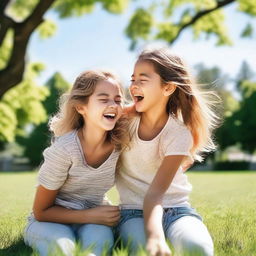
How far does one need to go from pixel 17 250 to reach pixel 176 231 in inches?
39.3

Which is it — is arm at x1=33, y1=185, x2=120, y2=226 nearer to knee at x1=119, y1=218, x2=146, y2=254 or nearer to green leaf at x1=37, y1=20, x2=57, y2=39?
knee at x1=119, y1=218, x2=146, y2=254

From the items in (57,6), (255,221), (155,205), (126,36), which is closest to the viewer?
(155,205)

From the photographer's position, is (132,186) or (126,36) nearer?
(132,186)

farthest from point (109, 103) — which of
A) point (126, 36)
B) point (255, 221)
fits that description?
point (126, 36)

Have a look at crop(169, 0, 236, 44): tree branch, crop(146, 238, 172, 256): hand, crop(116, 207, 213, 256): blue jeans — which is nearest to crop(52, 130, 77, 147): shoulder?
crop(116, 207, 213, 256): blue jeans

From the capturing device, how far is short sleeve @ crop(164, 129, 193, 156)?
3262mm

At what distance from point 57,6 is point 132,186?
1697 centimetres

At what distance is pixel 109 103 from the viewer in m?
3.38

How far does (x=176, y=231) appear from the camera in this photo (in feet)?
9.89

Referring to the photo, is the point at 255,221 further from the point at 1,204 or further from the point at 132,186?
the point at 1,204

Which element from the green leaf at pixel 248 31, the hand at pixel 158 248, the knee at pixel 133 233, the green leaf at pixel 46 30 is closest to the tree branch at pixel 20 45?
the green leaf at pixel 46 30

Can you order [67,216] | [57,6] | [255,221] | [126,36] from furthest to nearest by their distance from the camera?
[126,36]
[57,6]
[255,221]
[67,216]

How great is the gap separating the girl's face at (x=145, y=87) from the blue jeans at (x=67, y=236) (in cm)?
87

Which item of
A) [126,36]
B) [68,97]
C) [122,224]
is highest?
[68,97]
